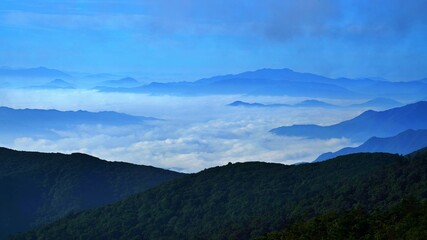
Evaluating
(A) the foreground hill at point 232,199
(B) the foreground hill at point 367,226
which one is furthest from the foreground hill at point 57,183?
(B) the foreground hill at point 367,226

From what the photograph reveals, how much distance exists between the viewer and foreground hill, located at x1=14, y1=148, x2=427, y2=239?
3912 inches

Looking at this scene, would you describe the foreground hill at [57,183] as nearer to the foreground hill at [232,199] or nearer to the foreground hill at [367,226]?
the foreground hill at [232,199]

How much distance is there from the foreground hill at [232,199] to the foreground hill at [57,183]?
125 ft

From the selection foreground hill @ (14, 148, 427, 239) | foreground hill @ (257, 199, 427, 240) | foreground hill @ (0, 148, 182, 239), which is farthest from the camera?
foreground hill @ (0, 148, 182, 239)

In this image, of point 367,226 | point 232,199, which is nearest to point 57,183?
point 232,199

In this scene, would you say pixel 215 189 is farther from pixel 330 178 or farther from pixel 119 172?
pixel 119 172

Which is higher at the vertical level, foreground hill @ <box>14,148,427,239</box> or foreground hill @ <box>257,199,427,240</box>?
foreground hill @ <box>14,148,427,239</box>

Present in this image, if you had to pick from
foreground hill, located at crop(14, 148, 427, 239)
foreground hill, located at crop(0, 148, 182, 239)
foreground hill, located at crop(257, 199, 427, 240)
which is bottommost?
foreground hill, located at crop(257, 199, 427, 240)

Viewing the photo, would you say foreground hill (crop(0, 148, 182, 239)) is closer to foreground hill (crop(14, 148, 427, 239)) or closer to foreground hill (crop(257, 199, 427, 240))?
foreground hill (crop(14, 148, 427, 239))

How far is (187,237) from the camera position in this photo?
362ft

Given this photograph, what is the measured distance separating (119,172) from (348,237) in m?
146

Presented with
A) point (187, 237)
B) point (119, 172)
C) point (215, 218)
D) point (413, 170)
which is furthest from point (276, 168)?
point (119, 172)

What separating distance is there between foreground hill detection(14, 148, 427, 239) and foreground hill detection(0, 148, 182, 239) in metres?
38.2

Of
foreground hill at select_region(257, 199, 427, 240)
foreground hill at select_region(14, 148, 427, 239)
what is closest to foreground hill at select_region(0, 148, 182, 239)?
foreground hill at select_region(14, 148, 427, 239)
